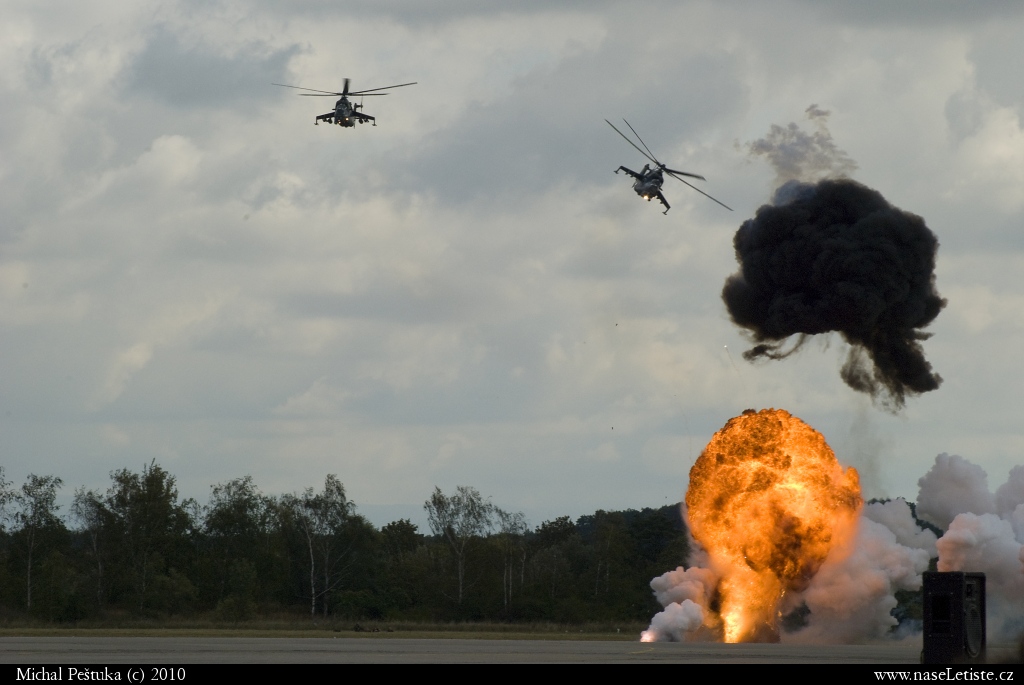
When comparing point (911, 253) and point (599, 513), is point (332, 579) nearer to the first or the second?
point (599, 513)

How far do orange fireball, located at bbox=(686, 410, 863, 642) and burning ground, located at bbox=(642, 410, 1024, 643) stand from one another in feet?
0.19

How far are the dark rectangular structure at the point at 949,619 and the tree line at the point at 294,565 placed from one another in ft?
198

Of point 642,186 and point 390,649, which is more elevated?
point 642,186

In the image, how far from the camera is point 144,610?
357 ft

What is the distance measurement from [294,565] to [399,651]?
6546 centimetres

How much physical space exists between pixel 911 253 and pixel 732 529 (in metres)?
18.8

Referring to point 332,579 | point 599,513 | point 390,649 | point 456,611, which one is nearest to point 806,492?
point 390,649

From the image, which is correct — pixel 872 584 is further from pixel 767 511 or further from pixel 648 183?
pixel 648 183

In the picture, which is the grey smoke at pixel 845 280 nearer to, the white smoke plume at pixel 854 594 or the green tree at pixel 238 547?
the white smoke plume at pixel 854 594

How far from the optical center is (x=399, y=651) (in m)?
60.9

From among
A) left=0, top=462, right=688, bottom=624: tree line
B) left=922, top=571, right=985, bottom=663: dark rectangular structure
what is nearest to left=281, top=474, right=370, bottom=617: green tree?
left=0, top=462, right=688, bottom=624: tree line

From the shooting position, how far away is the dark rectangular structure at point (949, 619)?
167 feet

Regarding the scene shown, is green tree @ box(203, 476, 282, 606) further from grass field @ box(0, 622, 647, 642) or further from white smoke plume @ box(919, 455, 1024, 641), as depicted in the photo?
white smoke plume @ box(919, 455, 1024, 641)
